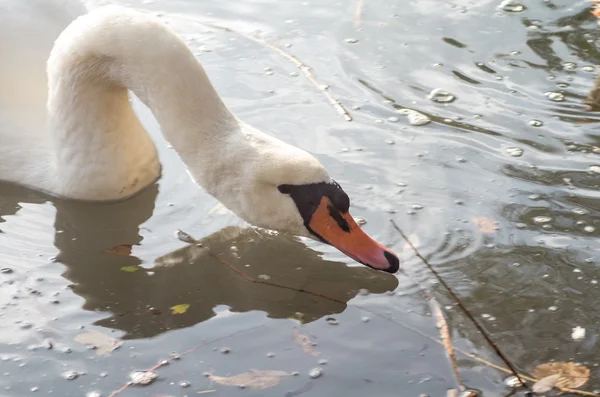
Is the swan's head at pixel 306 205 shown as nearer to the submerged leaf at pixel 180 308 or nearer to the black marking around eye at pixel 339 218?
the black marking around eye at pixel 339 218

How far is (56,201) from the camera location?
516 cm

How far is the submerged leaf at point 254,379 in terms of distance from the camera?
380cm

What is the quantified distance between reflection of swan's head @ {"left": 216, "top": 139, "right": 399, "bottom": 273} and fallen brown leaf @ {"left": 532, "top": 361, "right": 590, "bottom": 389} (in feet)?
2.53

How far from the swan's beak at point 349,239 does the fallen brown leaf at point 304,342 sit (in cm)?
43

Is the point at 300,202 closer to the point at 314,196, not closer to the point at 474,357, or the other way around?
the point at 314,196

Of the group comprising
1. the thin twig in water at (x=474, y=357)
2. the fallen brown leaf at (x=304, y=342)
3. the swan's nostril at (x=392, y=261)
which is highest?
the swan's nostril at (x=392, y=261)

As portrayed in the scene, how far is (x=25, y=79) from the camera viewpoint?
534 centimetres

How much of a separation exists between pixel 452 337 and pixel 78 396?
1.53 meters

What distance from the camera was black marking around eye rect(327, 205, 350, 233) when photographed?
13.8 feet

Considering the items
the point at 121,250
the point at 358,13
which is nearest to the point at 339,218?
the point at 121,250

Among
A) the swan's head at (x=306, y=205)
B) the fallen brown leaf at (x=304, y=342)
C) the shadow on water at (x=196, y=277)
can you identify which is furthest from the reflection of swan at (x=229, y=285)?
the swan's head at (x=306, y=205)

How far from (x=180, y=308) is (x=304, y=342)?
24.4 inches

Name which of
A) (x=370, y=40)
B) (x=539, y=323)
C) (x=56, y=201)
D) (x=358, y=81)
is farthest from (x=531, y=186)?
(x=56, y=201)

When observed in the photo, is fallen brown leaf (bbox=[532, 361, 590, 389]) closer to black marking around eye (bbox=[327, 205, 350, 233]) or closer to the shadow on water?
the shadow on water
